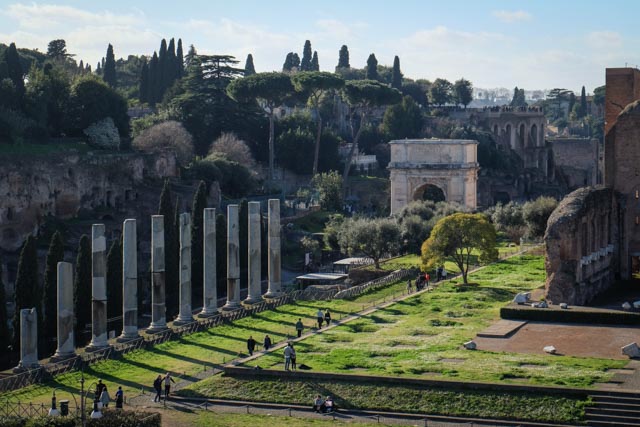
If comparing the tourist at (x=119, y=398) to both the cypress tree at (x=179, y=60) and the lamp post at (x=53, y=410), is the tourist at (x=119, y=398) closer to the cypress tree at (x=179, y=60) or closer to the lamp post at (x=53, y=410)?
the lamp post at (x=53, y=410)

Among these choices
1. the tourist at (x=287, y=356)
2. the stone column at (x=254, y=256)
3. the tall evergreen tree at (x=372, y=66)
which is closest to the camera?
the tourist at (x=287, y=356)

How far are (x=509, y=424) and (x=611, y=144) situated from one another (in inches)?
928

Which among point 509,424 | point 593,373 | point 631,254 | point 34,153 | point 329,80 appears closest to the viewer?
point 509,424

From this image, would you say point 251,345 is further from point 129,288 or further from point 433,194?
point 433,194

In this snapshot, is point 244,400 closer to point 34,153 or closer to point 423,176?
point 34,153

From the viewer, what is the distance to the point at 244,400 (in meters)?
33.8

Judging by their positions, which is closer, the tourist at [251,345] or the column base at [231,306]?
the tourist at [251,345]

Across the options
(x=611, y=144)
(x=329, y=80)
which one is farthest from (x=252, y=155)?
(x=611, y=144)

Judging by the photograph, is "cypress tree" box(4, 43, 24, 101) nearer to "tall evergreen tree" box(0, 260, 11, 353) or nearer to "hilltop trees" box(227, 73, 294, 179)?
"hilltop trees" box(227, 73, 294, 179)

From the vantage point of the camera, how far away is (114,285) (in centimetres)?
4750

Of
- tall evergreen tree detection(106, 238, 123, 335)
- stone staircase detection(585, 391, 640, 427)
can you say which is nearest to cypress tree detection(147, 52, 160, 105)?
tall evergreen tree detection(106, 238, 123, 335)

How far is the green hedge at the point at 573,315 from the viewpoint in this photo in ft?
133

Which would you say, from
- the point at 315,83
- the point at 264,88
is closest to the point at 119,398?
the point at 264,88

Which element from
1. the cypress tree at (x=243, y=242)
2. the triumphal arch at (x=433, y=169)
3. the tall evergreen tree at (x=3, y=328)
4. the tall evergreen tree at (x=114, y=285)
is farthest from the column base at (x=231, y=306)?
the triumphal arch at (x=433, y=169)
